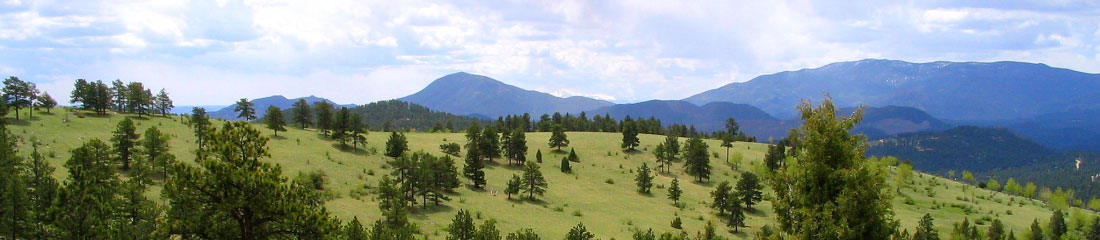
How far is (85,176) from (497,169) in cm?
5685

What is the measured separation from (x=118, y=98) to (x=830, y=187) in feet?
295

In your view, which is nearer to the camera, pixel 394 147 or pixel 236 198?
pixel 236 198

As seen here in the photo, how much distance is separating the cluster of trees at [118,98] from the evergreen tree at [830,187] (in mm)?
85335

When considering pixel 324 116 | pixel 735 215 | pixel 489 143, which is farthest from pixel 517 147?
pixel 735 215

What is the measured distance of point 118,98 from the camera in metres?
74.5

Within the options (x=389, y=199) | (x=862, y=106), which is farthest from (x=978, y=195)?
(x=862, y=106)

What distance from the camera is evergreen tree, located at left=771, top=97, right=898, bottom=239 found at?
11750 mm

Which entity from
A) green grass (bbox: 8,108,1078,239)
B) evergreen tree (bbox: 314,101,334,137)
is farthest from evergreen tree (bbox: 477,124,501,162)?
evergreen tree (bbox: 314,101,334,137)

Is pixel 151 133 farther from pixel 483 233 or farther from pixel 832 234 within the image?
pixel 832 234

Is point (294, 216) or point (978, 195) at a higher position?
point (294, 216)

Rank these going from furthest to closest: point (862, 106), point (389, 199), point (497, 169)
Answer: point (497, 169), point (389, 199), point (862, 106)

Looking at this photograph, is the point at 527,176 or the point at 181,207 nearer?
the point at 181,207

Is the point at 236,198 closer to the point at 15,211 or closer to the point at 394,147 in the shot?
the point at 15,211

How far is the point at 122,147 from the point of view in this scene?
46.6m
